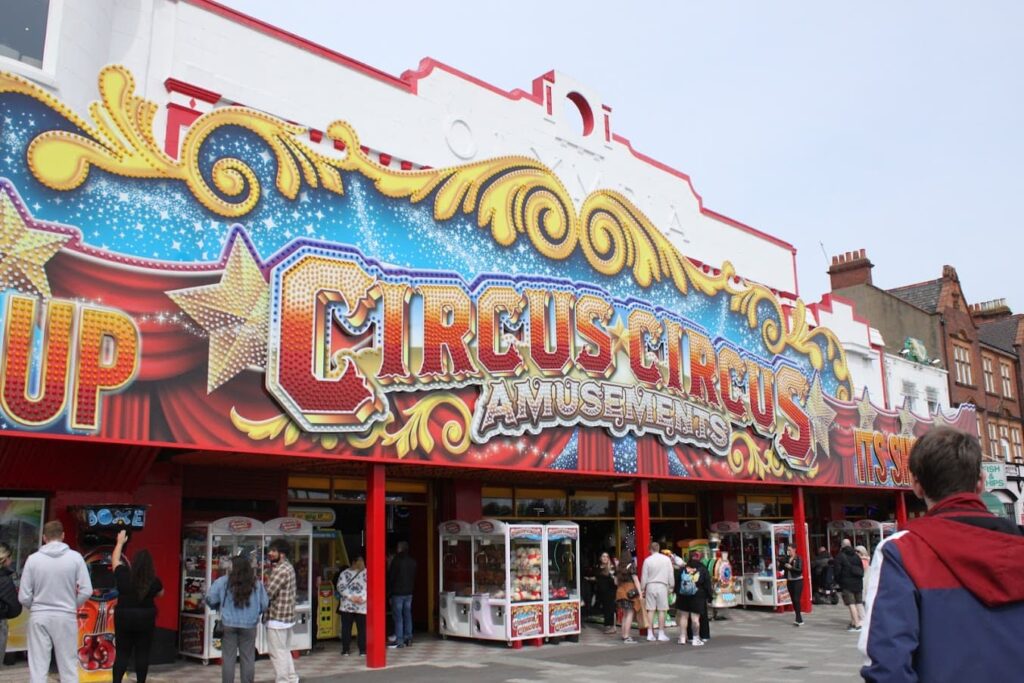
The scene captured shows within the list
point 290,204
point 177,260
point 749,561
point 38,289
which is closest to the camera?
point 38,289

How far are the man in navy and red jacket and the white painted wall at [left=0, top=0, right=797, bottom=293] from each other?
12566 millimetres

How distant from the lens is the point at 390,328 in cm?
1398

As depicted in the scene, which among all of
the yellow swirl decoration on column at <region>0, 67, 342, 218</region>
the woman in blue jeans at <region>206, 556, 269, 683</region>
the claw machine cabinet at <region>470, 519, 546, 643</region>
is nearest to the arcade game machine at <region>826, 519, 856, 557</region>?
the claw machine cabinet at <region>470, 519, 546, 643</region>

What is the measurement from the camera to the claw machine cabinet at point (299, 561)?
14469mm

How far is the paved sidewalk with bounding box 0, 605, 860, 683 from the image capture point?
12.3 meters

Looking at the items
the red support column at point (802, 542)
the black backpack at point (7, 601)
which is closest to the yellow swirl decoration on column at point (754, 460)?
the red support column at point (802, 542)

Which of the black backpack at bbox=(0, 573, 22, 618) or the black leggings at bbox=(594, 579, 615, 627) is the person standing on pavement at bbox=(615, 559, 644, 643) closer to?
the black leggings at bbox=(594, 579, 615, 627)

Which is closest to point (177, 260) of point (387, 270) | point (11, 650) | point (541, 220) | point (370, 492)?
point (387, 270)

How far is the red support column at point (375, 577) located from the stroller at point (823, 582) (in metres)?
14.0

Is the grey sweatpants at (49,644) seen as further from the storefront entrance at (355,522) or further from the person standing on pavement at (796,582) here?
the person standing on pavement at (796,582)

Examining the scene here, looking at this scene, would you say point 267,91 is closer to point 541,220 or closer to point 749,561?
point 541,220

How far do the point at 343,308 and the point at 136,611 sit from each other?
485 cm

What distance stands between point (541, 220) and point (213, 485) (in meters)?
7.28

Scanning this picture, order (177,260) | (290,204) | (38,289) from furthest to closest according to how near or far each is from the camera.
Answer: (290,204)
(177,260)
(38,289)
